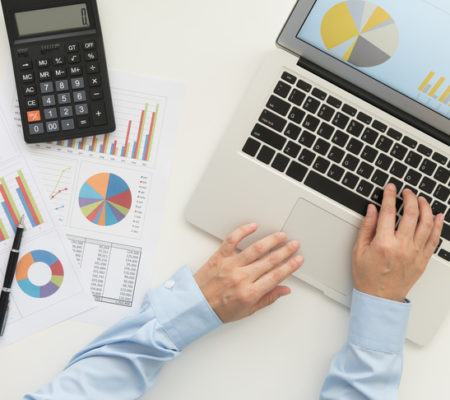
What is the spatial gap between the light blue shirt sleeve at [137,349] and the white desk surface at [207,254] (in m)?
0.05

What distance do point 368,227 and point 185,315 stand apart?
1.01ft

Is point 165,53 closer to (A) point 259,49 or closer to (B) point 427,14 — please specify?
(A) point 259,49

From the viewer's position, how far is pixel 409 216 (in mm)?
632

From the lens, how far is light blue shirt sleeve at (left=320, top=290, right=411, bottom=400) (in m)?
0.64

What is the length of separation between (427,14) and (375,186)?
0.80ft

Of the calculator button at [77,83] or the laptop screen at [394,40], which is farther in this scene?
the calculator button at [77,83]

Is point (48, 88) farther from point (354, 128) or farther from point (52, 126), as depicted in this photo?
point (354, 128)

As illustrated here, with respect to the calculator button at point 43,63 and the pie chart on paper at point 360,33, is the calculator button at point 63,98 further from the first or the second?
the pie chart on paper at point 360,33

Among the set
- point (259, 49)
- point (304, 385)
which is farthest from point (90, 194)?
point (304, 385)

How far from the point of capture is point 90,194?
0.70 meters

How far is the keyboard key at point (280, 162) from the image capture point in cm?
64

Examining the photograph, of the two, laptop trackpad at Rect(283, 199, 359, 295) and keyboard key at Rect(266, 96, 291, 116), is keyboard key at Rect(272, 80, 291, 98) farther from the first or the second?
laptop trackpad at Rect(283, 199, 359, 295)

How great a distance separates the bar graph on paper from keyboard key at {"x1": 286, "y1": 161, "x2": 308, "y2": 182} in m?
0.41

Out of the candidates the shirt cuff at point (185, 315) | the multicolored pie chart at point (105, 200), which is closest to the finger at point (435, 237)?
the shirt cuff at point (185, 315)
